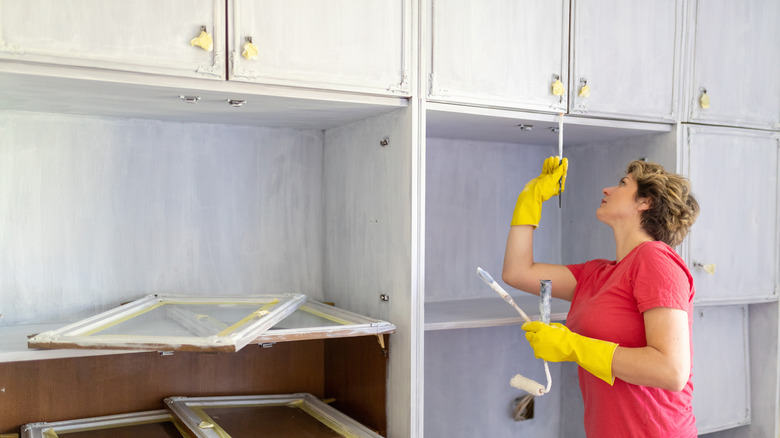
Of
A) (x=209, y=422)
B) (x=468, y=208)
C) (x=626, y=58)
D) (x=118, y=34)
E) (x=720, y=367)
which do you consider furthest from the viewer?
(x=468, y=208)

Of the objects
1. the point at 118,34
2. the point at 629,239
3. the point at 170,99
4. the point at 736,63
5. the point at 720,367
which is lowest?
the point at 720,367

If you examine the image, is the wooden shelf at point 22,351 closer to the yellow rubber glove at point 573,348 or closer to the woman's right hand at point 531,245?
the yellow rubber glove at point 573,348

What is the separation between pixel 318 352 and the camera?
2209 mm

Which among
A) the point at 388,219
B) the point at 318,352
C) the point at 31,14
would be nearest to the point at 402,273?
the point at 388,219

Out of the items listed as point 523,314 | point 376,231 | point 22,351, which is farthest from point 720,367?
point 22,351

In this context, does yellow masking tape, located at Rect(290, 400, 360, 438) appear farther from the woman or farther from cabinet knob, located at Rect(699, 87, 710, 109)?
cabinet knob, located at Rect(699, 87, 710, 109)

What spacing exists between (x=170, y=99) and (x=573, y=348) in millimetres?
1195

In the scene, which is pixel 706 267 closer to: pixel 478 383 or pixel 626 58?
pixel 626 58

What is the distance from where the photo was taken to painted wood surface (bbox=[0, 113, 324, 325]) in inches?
72.5

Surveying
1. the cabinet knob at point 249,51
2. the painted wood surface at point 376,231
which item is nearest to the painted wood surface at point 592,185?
the painted wood surface at point 376,231

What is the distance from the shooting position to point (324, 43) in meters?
1.61

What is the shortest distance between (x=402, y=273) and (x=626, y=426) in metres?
0.70

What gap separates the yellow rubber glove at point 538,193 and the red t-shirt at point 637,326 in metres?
0.37

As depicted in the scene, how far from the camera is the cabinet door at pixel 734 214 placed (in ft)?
7.07
